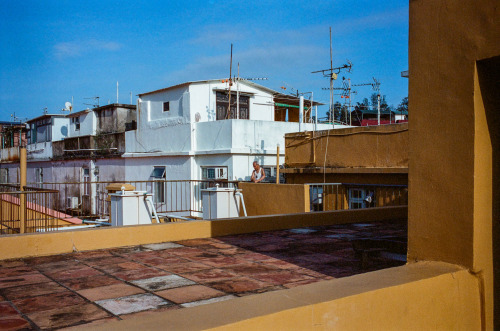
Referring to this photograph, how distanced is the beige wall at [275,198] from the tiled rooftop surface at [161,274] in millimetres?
7305

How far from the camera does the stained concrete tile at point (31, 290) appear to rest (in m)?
3.76

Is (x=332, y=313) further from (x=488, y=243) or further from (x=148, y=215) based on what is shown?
(x=148, y=215)

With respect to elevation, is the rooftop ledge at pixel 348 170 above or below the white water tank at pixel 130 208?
above

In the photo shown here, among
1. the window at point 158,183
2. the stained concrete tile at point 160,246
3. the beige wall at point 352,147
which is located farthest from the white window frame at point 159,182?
the stained concrete tile at point 160,246

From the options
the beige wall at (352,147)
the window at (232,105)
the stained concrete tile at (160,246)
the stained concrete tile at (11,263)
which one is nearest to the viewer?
the stained concrete tile at (11,263)

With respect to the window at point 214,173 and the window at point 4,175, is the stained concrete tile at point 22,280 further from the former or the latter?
the window at point 4,175

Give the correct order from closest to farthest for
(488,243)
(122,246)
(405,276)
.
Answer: (405,276), (488,243), (122,246)

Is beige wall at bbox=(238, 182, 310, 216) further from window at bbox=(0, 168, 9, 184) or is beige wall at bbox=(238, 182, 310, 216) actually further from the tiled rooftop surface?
window at bbox=(0, 168, 9, 184)

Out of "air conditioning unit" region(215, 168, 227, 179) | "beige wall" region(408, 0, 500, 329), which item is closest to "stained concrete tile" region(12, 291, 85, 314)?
"beige wall" region(408, 0, 500, 329)

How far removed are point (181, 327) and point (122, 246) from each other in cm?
405

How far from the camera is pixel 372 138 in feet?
45.6

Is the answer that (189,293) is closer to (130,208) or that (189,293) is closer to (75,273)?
(75,273)

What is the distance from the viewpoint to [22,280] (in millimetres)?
4305

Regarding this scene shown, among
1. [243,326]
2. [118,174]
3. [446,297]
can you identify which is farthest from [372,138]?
[118,174]
